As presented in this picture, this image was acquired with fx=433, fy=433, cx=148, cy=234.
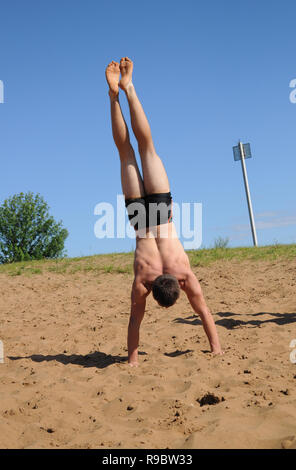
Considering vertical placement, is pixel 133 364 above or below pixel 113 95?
below

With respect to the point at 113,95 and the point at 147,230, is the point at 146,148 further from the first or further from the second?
the point at 147,230

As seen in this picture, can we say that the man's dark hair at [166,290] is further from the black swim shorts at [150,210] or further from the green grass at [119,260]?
the green grass at [119,260]

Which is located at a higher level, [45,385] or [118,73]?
[118,73]

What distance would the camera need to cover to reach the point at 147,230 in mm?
5543

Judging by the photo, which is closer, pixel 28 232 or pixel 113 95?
pixel 113 95

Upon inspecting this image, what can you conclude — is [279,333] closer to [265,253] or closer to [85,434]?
[85,434]

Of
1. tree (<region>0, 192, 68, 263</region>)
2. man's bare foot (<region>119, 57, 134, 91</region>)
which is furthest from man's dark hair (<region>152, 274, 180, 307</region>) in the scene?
tree (<region>0, 192, 68, 263</region>)

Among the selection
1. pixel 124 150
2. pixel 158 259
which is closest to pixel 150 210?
pixel 158 259

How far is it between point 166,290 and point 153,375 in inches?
39.7

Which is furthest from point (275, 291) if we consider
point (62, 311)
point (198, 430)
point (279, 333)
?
point (198, 430)

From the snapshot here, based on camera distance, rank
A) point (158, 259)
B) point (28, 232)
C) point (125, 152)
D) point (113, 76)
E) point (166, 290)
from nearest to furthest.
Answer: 1. point (166, 290)
2. point (158, 259)
3. point (125, 152)
4. point (113, 76)
5. point (28, 232)

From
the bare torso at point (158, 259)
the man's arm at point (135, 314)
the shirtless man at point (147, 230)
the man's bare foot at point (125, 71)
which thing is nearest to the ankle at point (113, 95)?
the shirtless man at point (147, 230)
